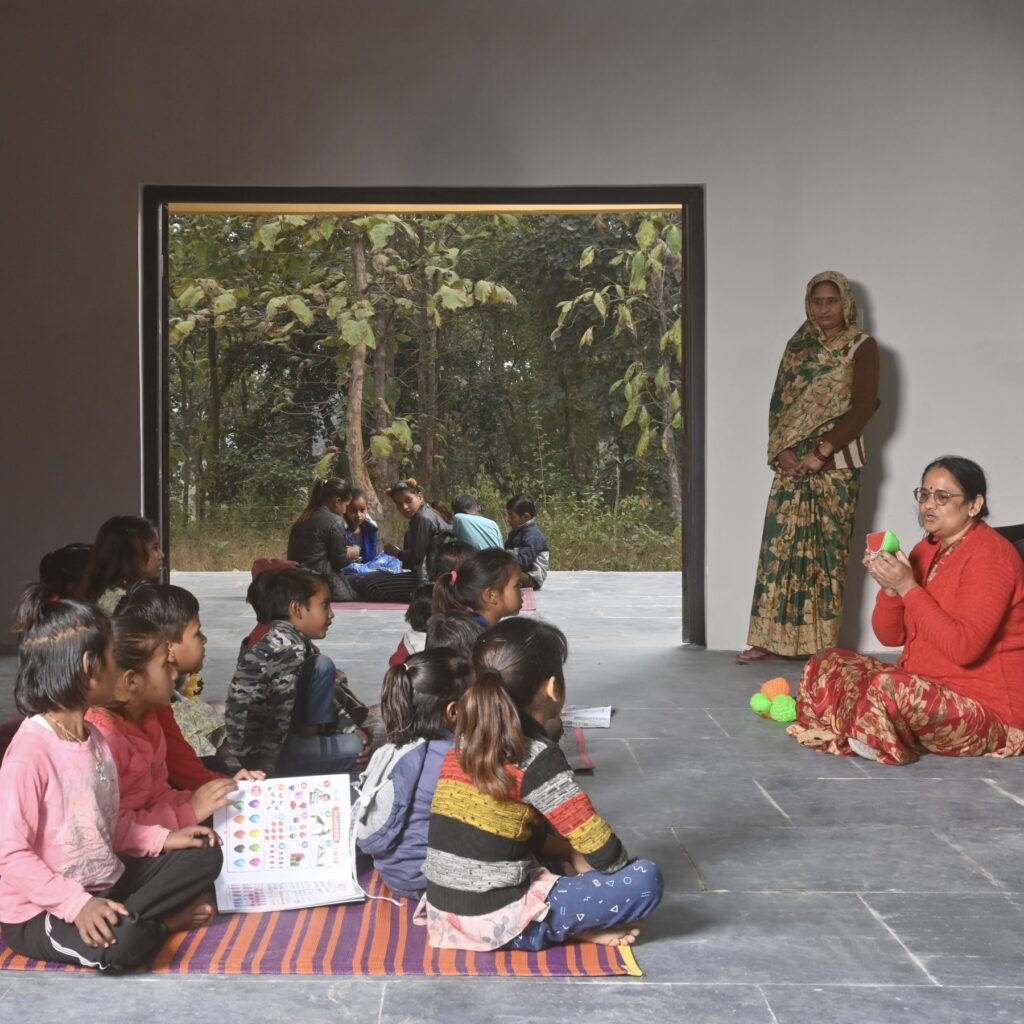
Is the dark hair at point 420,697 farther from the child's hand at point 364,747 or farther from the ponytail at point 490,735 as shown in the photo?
the child's hand at point 364,747

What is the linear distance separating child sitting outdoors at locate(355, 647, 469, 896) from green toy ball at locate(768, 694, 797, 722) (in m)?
2.14

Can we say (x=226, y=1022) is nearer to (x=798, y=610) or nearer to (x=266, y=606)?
(x=266, y=606)

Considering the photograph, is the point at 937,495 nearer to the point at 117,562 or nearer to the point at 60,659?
the point at 117,562

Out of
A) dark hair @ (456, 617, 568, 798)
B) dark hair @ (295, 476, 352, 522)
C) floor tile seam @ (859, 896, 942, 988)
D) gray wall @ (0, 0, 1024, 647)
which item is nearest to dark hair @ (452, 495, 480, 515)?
dark hair @ (295, 476, 352, 522)

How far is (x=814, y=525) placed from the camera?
19.2ft

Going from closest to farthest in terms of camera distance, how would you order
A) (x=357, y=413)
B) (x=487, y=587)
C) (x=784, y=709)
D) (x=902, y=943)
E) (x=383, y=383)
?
1. (x=902, y=943)
2. (x=487, y=587)
3. (x=784, y=709)
4. (x=357, y=413)
5. (x=383, y=383)

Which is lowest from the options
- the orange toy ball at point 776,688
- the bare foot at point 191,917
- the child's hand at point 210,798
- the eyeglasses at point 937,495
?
the bare foot at point 191,917

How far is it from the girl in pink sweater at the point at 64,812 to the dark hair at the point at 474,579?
1528 mm

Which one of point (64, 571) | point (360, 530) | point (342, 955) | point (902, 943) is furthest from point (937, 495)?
point (360, 530)

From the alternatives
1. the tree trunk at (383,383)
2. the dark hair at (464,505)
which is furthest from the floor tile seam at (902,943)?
the tree trunk at (383,383)

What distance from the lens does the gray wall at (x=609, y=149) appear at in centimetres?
611

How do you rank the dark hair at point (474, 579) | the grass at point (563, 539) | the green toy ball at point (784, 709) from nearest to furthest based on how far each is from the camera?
the dark hair at point (474, 579), the green toy ball at point (784, 709), the grass at point (563, 539)

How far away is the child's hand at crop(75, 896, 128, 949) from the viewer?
2.37 metres

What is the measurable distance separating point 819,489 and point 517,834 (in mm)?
3665
